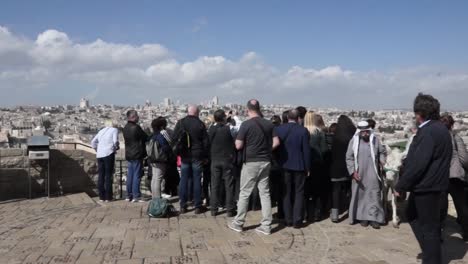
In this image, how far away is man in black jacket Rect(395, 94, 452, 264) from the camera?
4863 mm

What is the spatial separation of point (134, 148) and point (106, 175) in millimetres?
832

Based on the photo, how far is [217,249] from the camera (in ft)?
20.1

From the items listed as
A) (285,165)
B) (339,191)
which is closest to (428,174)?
(285,165)

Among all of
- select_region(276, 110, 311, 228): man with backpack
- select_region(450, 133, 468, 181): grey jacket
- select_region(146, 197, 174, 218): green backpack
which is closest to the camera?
select_region(450, 133, 468, 181): grey jacket

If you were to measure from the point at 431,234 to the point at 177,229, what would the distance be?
3.69m

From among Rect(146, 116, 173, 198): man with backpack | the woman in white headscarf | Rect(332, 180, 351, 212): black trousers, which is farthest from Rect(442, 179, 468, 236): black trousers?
Rect(146, 116, 173, 198): man with backpack

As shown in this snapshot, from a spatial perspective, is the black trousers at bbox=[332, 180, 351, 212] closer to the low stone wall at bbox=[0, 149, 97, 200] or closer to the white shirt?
the white shirt

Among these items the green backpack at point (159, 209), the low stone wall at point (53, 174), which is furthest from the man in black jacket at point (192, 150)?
the low stone wall at point (53, 174)

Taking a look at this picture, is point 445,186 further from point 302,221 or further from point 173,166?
point 173,166

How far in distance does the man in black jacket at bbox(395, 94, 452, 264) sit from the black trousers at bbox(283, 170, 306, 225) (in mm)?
2305

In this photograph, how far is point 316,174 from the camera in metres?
7.90

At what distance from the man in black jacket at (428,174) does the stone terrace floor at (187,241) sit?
0.80 m

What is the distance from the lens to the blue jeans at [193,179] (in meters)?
8.20

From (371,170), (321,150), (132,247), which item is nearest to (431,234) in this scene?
(371,170)
